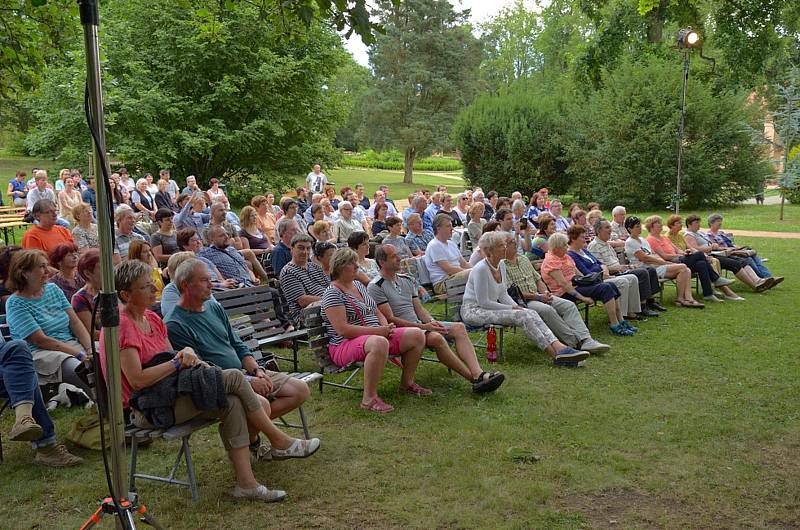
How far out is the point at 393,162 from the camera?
6125 centimetres

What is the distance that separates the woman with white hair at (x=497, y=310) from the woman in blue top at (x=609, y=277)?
1.76 meters

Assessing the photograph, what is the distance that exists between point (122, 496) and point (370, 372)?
2.62 meters

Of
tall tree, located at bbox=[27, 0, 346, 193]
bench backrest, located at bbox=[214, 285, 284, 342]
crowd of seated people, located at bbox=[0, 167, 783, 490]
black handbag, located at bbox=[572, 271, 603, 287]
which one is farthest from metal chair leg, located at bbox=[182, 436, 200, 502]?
tall tree, located at bbox=[27, 0, 346, 193]

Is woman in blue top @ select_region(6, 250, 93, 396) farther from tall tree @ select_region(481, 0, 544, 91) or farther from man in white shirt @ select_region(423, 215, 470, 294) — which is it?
tall tree @ select_region(481, 0, 544, 91)

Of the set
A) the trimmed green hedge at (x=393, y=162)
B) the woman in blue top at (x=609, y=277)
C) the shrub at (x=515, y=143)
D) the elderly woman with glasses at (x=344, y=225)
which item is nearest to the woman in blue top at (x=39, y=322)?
the woman in blue top at (x=609, y=277)

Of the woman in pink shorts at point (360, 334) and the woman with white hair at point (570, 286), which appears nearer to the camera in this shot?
the woman in pink shorts at point (360, 334)

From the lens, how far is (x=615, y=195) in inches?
998

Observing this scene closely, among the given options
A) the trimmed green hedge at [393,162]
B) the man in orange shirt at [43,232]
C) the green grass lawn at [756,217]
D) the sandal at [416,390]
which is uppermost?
the trimmed green hedge at [393,162]

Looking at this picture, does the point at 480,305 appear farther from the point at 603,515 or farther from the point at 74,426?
the point at 74,426

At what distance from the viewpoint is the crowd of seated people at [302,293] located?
168 inches

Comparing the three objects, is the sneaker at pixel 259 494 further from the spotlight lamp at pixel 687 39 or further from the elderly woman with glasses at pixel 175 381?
the spotlight lamp at pixel 687 39

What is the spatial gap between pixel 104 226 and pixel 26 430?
218 cm

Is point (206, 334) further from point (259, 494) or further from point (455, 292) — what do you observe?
point (455, 292)

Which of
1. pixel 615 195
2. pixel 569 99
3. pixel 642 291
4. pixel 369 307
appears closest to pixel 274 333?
pixel 369 307
